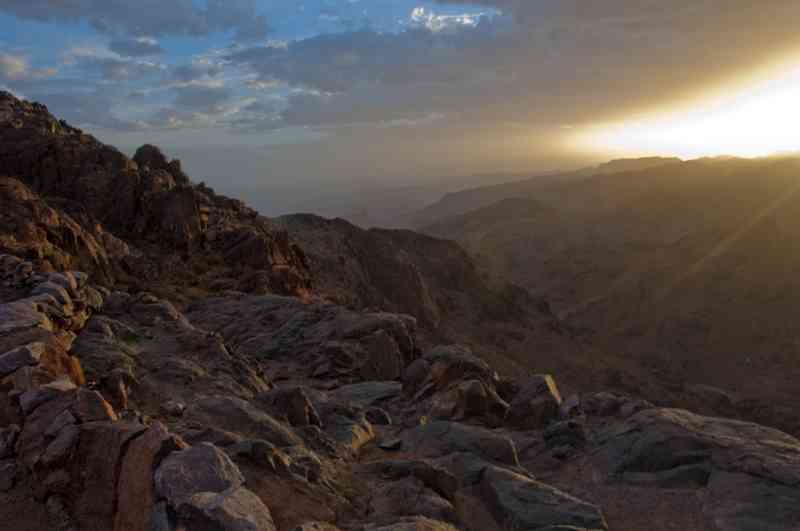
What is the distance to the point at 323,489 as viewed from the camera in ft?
29.9

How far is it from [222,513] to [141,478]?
148 cm

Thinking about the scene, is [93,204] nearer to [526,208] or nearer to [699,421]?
[699,421]

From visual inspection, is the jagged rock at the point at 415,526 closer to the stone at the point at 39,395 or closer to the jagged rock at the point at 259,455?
the jagged rock at the point at 259,455

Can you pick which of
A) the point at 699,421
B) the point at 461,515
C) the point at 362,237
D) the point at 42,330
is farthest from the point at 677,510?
the point at 362,237

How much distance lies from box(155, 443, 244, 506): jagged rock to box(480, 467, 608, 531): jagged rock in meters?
4.71

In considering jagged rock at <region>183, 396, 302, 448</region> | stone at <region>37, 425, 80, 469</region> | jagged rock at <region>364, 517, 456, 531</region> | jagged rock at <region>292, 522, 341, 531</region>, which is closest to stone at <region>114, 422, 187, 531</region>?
stone at <region>37, 425, 80, 469</region>

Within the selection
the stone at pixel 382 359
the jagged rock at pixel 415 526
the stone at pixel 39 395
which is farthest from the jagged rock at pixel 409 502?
the stone at pixel 382 359

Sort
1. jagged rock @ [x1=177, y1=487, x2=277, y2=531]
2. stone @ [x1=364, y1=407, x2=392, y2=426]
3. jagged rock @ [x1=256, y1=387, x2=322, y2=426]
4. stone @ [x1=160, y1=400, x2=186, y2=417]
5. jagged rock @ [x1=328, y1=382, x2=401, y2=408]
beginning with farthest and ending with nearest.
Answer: jagged rock @ [x1=328, y1=382, x2=401, y2=408] → stone @ [x1=364, y1=407, x2=392, y2=426] → jagged rock @ [x1=256, y1=387, x2=322, y2=426] → stone @ [x1=160, y1=400, x2=186, y2=417] → jagged rock @ [x1=177, y1=487, x2=277, y2=531]

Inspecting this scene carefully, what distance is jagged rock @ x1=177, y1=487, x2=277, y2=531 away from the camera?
254 inches

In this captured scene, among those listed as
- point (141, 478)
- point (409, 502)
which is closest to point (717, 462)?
point (409, 502)

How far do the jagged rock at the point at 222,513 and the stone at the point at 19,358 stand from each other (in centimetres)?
500

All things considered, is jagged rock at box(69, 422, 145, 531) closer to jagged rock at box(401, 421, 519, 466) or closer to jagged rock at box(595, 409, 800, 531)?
jagged rock at box(401, 421, 519, 466)

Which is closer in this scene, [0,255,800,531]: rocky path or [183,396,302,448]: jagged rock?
[0,255,800,531]: rocky path

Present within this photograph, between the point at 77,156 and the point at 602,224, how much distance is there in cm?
12626
